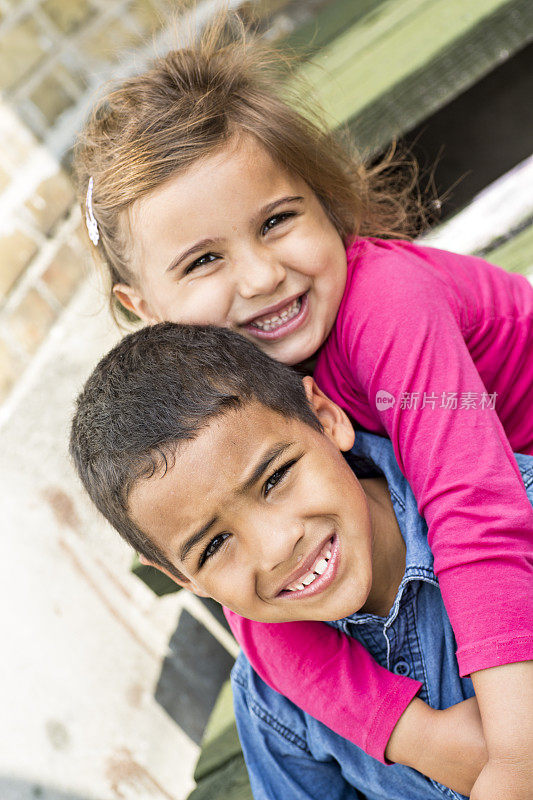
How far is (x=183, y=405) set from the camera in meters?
1.22

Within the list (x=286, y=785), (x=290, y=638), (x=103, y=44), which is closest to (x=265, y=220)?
(x=290, y=638)

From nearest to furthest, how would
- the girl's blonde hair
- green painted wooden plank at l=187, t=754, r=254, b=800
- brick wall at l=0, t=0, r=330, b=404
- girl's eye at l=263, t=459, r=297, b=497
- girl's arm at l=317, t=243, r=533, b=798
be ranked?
1. girl's arm at l=317, t=243, r=533, b=798
2. girl's eye at l=263, t=459, r=297, b=497
3. the girl's blonde hair
4. green painted wooden plank at l=187, t=754, r=254, b=800
5. brick wall at l=0, t=0, r=330, b=404

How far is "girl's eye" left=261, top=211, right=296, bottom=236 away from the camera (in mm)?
1443

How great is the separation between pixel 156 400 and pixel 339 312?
416mm

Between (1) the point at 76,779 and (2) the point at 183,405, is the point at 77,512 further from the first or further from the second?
(2) the point at 183,405

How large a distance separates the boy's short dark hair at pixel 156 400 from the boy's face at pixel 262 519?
27mm

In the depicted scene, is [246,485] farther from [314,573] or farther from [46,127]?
[46,127]

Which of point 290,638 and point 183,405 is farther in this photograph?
point 290,638

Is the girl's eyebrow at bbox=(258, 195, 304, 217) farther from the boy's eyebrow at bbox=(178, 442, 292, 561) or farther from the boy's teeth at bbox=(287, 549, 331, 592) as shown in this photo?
the boy's teeth at bbox=(287, 549, 331, 592)

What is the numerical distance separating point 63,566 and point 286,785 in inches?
34.7

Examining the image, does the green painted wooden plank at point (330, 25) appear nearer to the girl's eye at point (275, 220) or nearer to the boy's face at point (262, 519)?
the girl's eye at point (275, 220)

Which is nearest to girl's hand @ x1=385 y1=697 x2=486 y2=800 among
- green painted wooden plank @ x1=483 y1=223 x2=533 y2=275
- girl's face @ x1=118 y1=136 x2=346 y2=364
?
girl's face @ x1=118 y1=136 x2=346 y2=364

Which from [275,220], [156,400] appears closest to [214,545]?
[156,400]

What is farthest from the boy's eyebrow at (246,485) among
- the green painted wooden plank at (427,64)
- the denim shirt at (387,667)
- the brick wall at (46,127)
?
the brick wall at (46,127)
